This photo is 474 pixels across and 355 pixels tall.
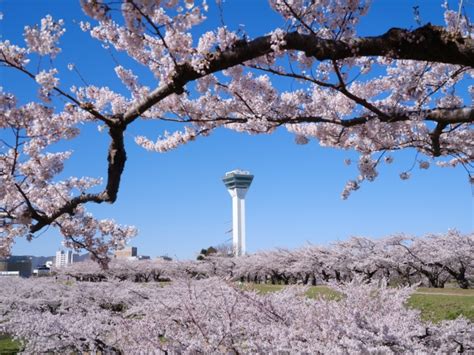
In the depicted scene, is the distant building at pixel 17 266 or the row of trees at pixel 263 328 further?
the distant building at pixel 17 266

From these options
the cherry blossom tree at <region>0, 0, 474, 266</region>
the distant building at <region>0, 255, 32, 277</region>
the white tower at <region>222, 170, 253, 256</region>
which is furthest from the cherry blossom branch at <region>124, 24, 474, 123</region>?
the white tower at <region>222, 170, 253, 256</region>

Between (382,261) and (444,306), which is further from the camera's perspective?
(382,261)

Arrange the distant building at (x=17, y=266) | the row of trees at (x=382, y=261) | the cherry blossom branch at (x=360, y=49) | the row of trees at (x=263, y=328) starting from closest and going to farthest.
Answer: the cherry blossom branch at (x=360, y=49), the row of trees at (x=263, y=328), the row of trees at (x=382, y=261), the distant building at (x=17, y=266)

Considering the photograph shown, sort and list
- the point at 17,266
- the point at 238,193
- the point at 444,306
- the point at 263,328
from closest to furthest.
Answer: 1. the point at 263,328
2. the point at 444,306
3. the point at 17,266
4. the point at 238,193

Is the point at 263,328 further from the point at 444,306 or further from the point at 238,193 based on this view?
the point at 238,193

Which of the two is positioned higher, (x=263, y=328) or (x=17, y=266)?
(x=263, y=328)

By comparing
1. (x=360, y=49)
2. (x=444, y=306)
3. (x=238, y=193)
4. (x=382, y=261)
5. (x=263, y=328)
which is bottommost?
(x=444, y=306)

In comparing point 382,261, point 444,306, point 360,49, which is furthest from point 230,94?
point 382,261

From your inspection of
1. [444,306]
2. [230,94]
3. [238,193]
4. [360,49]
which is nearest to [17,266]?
[238,193]

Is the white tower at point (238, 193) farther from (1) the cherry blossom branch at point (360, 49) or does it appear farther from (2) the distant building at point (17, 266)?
(1) the cherry blossom branch at point (360, 49)

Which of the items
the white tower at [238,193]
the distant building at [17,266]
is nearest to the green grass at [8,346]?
the distant building at [17,266]

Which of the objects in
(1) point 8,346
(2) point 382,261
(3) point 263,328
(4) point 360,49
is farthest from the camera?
(2) point 382,261

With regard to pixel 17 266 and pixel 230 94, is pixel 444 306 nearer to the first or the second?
pixel 230 94

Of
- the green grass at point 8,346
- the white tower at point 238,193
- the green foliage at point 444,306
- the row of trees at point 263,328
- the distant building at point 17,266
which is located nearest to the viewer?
the row of trees at point 263,328
